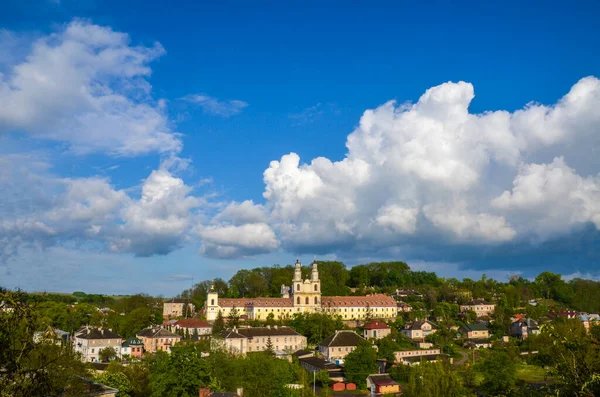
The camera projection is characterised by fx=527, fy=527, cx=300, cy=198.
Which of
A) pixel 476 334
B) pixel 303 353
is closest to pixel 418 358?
pixel 303 353

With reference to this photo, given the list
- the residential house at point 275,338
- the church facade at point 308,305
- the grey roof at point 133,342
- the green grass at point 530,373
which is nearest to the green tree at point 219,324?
the church facade at point 308,305

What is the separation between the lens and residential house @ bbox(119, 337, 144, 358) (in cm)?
6919

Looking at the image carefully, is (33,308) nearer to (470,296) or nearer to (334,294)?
(334,294)

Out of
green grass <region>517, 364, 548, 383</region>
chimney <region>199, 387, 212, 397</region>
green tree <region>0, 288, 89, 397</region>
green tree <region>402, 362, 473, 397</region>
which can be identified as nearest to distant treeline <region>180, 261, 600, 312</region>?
green grass <region>517, 364, 548, 383</region>

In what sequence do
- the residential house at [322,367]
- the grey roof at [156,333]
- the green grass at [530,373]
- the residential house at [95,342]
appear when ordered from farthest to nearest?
1. the grey roof at [156,333]
2. the residential house at [95,342]
3. the residential house at [322,367]
4. the green grass at [530,373]

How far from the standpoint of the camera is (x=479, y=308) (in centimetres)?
10125

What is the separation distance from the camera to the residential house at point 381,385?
51.3 metres

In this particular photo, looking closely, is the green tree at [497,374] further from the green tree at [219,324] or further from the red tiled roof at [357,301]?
the red tiled roof at [357,301]

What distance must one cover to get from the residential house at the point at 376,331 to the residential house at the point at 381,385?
2181 centimetres

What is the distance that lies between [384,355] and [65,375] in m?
46.1

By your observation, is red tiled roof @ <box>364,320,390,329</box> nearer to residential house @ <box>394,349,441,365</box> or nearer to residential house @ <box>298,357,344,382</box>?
residential house @ <box>394,349,441,365</box>

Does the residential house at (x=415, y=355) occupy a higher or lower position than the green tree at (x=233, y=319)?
lower

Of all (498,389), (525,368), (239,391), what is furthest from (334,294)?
(239,391)

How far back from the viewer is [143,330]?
7594 centimetres
